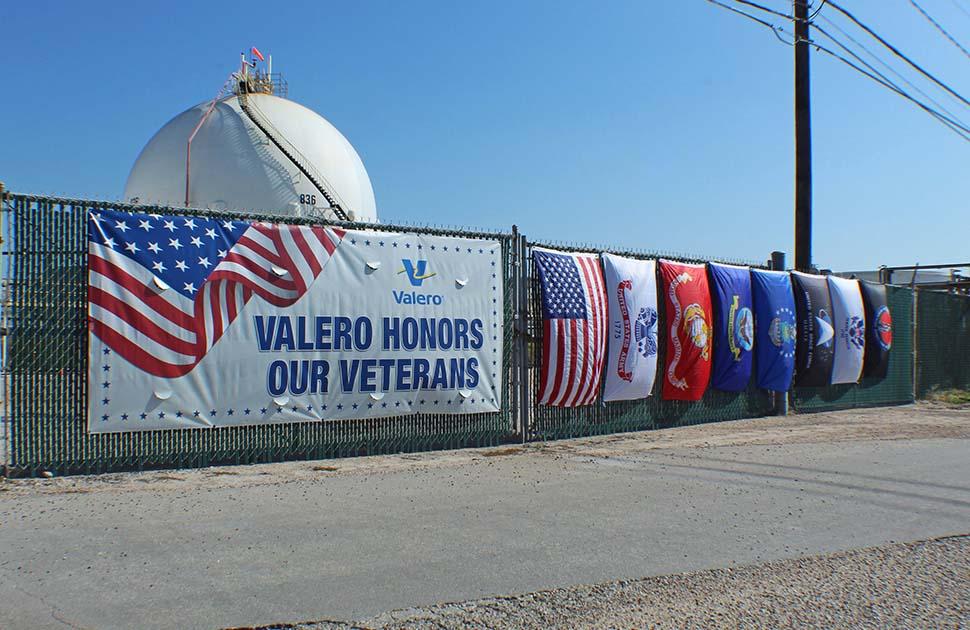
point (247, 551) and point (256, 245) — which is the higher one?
point (256, 245)

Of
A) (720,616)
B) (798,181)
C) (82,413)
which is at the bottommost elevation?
(720,616)

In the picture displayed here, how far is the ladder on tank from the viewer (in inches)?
980

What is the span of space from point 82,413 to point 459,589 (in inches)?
187

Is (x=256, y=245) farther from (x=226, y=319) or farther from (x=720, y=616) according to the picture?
(x=720, y=616)

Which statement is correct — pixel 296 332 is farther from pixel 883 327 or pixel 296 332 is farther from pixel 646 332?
pixel 883 327

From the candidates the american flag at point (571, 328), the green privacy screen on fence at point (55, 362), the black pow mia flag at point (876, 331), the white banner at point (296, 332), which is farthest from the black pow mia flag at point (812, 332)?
the green privacy screen on fence at point (55, 362)

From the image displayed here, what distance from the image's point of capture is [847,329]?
15727 mm

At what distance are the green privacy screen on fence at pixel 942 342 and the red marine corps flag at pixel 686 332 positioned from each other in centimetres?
835

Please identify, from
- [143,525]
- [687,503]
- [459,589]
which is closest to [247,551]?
[143,525]

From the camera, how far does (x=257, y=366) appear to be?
8.59 metres

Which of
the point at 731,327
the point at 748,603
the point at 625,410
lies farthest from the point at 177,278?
the point at 731,327

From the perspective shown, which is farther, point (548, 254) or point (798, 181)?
point (798, 181)

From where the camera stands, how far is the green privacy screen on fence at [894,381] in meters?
16.1

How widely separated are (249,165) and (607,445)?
17.0 meters
